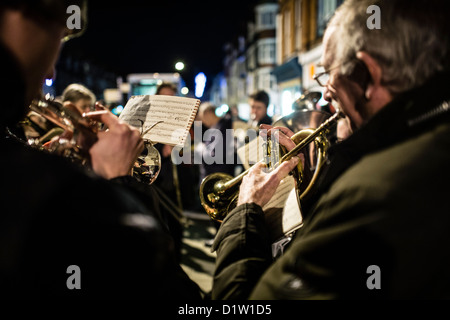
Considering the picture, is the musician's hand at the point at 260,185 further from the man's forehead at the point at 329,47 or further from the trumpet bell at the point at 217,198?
the man's forehead at the point at 329,47

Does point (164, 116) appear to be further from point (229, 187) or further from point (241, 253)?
point (241, 253)

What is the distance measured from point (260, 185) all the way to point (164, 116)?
65 centimetres

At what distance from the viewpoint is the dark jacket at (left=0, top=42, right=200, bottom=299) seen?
70cm

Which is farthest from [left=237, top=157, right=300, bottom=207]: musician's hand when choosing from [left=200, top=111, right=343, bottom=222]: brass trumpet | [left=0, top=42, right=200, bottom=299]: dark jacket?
[left=0, top=42, right=200, bottom=299]: dark jacket

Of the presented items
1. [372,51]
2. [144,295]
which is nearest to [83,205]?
[144,295]

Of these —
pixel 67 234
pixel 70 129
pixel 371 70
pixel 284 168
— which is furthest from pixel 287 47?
pixel 67 234

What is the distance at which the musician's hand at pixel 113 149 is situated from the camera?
4.23ft

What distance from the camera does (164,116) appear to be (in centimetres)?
188

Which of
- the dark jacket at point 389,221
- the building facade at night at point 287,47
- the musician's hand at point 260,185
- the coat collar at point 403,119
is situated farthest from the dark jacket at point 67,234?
the building facade at night at point 287,47

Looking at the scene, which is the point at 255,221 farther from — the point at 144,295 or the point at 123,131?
the point at 144,295

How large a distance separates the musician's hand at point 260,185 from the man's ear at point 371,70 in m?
0.71

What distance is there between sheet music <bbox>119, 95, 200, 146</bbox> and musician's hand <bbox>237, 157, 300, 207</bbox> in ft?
1.38

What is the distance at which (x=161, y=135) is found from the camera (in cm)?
184
